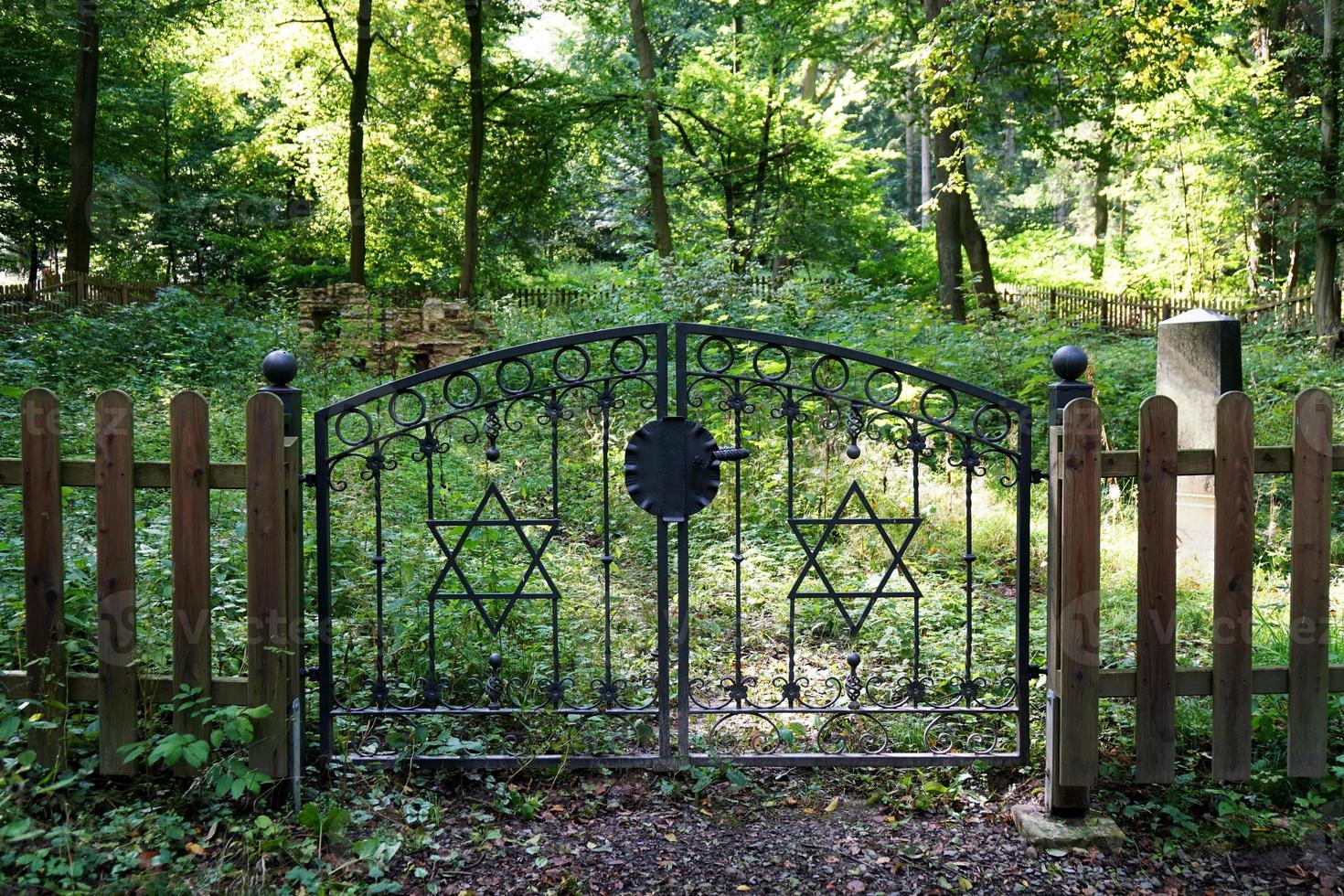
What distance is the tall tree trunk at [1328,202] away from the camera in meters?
15.9

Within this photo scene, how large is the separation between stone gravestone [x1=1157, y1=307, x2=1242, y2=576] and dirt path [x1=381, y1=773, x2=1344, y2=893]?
3.71 m

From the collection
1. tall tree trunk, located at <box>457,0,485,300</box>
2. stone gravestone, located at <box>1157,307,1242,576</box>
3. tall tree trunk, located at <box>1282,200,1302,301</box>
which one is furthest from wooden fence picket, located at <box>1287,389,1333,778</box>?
tall tree trunk, located at <box>1282,200,1302,301</box>

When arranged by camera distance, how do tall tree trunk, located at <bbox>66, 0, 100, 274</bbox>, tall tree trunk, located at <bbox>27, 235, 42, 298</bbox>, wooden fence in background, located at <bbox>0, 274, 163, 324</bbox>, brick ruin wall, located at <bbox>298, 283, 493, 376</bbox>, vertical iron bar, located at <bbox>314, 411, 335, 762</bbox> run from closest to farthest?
vertical iron bar, located at <bbox>314, 411, 335, 762</bbox> → wooden fence in background, located at <bbox>0, 274, 163, 324</bbox> → brick ruin wall, located at <bbox>298, 283, 493, 376</bbox> → tall tree trunk, located at <bbox>66, 0, 100, 274</bbox> → tall tree trunk, located at <bbox>27, 235, 42, 298</bbox>

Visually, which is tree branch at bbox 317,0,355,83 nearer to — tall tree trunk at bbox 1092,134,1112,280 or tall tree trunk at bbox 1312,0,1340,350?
tall tree trunk at bbox 1312,0,1340,350

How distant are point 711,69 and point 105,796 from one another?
1860cm

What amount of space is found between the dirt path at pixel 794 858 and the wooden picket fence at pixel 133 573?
0.85 meters

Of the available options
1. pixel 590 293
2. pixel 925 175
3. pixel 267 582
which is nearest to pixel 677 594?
pixel 267 582

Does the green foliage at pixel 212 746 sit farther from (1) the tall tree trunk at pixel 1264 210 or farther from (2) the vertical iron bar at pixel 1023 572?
(1) the tall tree trunk at pixel 1264 210

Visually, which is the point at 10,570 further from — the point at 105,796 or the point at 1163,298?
the point at 1163,298

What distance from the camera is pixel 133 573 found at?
326 cm

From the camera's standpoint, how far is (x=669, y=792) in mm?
3693

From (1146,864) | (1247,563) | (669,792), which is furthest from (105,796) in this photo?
(1247,563)

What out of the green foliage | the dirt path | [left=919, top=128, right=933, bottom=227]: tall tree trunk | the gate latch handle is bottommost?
the dirt path

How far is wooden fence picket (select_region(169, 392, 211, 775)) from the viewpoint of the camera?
327cm
